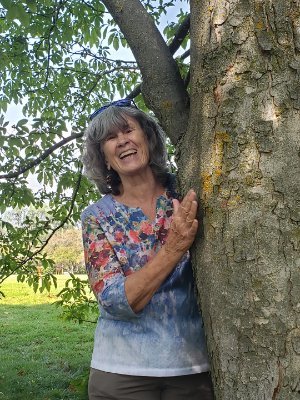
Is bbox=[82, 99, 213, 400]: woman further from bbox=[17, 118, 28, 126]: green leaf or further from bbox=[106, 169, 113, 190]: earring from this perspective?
bbox=[17, 118, 28, 126]: green leaf

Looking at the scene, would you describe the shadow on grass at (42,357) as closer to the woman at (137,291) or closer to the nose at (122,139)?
the woman at (137,291)

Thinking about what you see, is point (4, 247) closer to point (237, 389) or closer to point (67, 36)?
point (67, 36)

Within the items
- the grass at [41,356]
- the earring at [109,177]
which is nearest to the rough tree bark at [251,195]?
the earring at [109,177]

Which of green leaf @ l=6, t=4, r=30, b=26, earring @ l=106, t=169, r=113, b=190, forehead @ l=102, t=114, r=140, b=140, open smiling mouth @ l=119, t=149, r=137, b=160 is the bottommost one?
earring @ l=106, t=169, r=113, b=190

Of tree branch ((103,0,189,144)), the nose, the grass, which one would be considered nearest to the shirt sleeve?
the nose

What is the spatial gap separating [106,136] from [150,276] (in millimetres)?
669

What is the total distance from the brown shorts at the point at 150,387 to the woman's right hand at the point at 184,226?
1.78 feet

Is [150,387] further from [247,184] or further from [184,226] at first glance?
[247,184]

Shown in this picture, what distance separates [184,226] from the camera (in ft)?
5.26

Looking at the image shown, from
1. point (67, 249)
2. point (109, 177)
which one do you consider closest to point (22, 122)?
point (109, 177)

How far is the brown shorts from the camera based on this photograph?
1855 mm

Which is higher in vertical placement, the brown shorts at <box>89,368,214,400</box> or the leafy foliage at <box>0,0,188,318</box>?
the leafy foliage at <box>0,0,188,318</box>

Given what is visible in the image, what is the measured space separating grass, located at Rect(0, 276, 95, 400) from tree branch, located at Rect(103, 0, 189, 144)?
3.26 metres

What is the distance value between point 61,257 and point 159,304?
2443 cm
